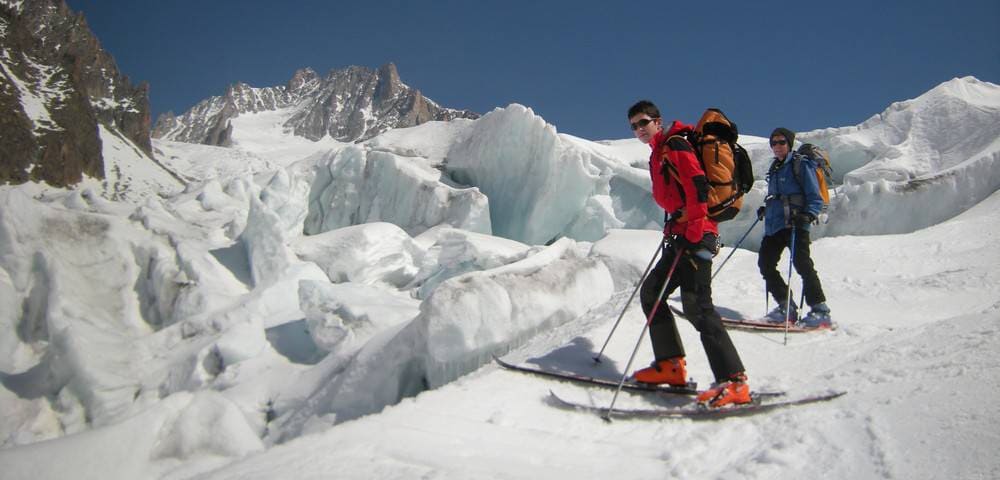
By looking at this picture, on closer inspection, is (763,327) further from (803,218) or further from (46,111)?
(46,111)

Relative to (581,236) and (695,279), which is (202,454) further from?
(581,236)

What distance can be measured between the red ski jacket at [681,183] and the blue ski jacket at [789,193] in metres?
2.36

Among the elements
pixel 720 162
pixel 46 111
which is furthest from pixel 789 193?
pixel 46 111

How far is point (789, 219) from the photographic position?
4.81m

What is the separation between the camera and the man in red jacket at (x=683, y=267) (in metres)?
2.73

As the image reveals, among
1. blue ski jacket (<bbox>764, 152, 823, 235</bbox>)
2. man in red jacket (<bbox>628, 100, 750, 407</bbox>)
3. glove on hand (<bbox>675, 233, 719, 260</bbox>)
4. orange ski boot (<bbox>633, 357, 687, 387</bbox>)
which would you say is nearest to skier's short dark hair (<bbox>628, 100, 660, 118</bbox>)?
man in red jacket (<bbox>628, 100, 750, 407</bbox>)

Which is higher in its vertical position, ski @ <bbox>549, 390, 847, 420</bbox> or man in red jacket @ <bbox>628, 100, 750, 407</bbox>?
man in red jacket @ <bbox>628, 100, 750, 407</bbox>

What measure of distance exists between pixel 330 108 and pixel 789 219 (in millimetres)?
171949

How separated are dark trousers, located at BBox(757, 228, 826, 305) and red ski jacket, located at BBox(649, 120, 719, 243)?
225 cm

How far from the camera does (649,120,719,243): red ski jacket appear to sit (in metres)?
2.79

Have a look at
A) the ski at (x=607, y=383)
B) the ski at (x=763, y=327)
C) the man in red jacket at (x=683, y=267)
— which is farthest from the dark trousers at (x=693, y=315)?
the ski at (x=763, y=327)

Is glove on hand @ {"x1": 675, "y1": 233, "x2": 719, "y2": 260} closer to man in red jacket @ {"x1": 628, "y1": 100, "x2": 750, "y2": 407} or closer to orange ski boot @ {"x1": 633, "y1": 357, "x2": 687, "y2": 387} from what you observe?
man in red jacket @ {"x1": 628, "y1": 100, "x2": 750, "y2": 407}

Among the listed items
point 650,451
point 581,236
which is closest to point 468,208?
point 581,236

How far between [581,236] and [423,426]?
1780cm
